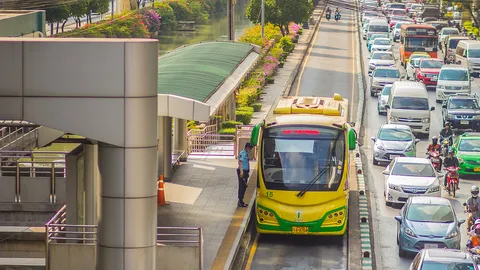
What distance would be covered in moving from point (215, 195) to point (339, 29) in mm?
78629

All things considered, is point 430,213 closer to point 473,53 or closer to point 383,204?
point 383,204

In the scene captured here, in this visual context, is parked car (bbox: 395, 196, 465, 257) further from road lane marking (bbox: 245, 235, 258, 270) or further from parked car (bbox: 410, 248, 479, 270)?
parked car (bbox: 410, 248, 479, 270)

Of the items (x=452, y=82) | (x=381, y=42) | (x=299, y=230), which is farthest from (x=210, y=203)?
(x=381, y=42)

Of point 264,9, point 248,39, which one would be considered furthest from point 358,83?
point 264,9

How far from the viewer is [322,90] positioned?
60.0m

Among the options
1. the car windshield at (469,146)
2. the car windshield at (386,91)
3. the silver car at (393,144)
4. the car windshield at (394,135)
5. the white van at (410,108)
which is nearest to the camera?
the car windshield at (469,146)

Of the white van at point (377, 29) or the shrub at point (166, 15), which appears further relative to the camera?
the shrub at point (166, 15)

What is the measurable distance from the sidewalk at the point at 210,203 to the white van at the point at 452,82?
19875mm

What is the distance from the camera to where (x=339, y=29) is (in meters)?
107

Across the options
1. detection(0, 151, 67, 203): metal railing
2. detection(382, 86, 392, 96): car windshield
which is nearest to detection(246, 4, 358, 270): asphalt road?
detection(382, 86, 392, 96): car windshield

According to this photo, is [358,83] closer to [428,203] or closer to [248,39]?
[248,39]

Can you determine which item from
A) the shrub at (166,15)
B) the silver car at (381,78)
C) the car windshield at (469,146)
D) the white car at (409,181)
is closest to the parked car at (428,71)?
the silver car at (381,78)

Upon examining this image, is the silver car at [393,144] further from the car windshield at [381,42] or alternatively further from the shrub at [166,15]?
the shrub at [166,15]

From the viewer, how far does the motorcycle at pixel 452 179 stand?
32.3m
